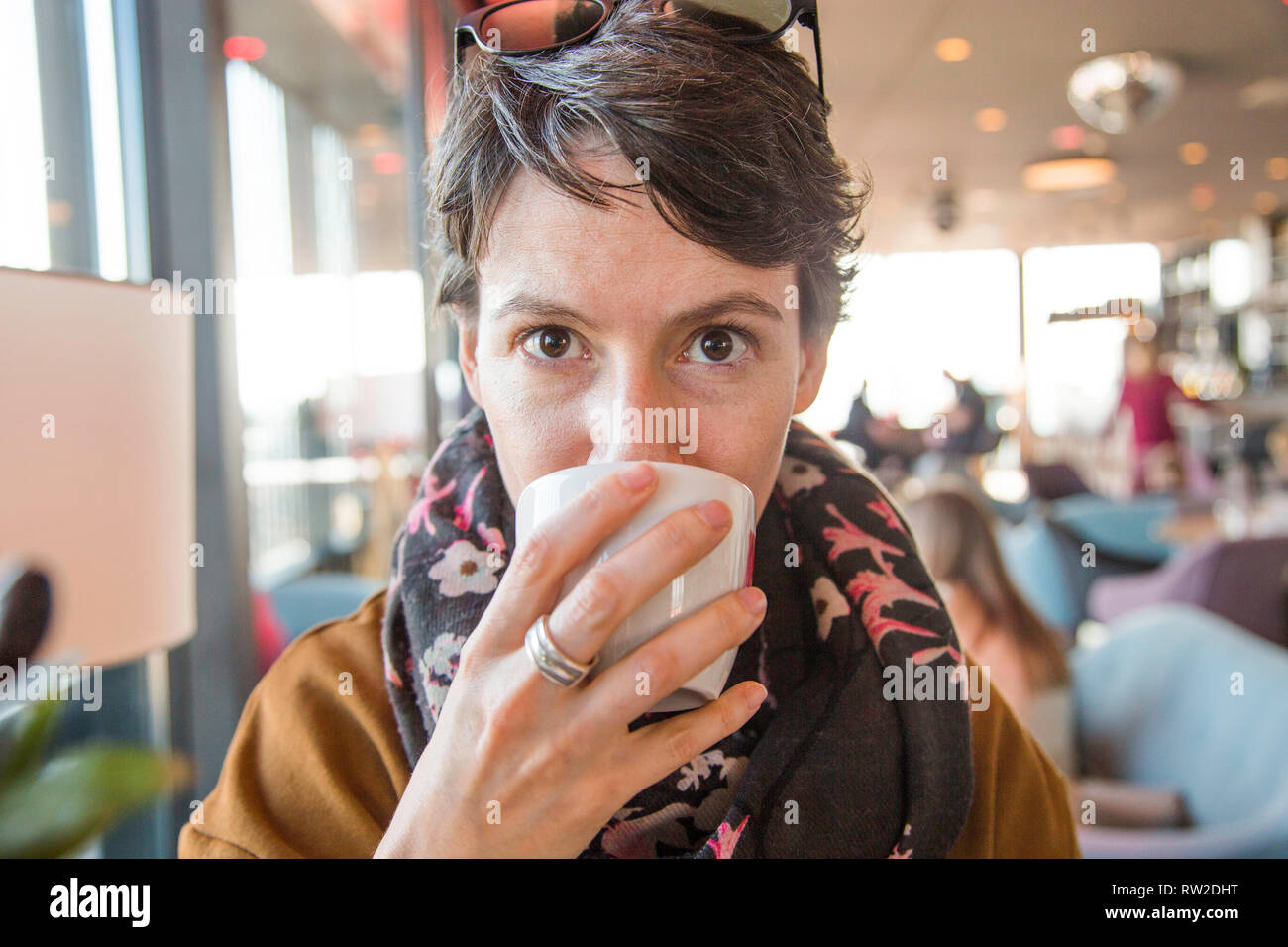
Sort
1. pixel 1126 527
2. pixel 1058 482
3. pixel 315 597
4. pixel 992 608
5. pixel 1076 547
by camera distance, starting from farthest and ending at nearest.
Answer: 1. pixel 1058 482
2. pixel 1126 527
3. pixel 1076 547
4. pixel 992 608
5. pixel 315 597

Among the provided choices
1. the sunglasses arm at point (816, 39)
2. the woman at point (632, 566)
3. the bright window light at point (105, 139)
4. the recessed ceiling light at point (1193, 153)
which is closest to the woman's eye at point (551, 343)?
the woman at point (632, 566)

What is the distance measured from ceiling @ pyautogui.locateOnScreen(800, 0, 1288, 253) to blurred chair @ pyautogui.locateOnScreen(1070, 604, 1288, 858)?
56cm

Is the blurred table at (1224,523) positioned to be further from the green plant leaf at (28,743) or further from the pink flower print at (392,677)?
the green plant leaf at (28,743)

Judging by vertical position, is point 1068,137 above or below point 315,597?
above

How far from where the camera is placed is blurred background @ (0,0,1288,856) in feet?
1.77

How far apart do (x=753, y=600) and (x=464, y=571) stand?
0.21m

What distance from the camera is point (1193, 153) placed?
69 centimetres

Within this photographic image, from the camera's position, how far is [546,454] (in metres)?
0.50

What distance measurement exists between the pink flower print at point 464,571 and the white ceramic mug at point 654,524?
0.42 ft

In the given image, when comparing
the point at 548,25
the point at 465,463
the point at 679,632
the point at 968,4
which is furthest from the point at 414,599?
the point at 968,4

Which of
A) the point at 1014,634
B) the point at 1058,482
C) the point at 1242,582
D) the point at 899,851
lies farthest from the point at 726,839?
the point at 1058,482

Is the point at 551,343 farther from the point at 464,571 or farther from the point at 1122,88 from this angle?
the point at 1122,88

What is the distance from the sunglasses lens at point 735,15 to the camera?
1.59 feet

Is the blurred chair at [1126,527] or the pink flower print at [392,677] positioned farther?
the blurred chair at [1126,527]
